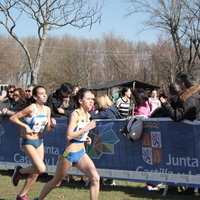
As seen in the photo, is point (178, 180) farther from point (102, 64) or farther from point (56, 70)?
point (56, 70)

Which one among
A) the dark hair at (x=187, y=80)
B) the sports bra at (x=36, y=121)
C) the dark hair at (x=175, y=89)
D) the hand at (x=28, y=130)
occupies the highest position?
the dark hair at (x=187, y=80)

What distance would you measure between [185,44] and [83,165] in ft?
66.9

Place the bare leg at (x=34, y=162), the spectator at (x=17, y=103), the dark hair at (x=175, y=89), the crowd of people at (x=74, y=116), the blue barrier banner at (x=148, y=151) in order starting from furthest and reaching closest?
1. the spectator at (x=17, y=103)
2. the dark hair at (x=175, y=89)
3. the blue barrier banner at (x=148, y=151)
4. the bare leg at (x=34, y=162)
5. the crowd of people at (x=74, y=116)

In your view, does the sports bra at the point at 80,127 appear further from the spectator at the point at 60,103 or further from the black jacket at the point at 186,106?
the spectator at the point at 60,103

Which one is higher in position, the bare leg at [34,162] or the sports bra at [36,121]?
the sports bra at [36,121]

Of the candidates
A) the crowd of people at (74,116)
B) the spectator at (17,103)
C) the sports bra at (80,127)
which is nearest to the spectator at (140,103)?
the crowd of people at (74,116)

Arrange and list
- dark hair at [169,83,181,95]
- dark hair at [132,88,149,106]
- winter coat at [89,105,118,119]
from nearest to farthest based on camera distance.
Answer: dark hair at [169,83,181,95]
dark hair at [132,88,149,106]
winter coat at [89,105,118,119]

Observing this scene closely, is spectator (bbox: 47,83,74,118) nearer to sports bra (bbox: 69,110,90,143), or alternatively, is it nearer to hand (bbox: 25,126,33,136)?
hand (bbox: 25,126,33,136)

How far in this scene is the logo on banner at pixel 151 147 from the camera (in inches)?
289

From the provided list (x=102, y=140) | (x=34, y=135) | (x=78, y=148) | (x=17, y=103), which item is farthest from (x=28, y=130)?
(x=17, y=103)

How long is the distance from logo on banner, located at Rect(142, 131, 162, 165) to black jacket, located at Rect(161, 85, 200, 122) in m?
0.71

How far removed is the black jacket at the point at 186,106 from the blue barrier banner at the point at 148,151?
263mm

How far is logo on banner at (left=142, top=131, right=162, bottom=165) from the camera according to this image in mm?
7344

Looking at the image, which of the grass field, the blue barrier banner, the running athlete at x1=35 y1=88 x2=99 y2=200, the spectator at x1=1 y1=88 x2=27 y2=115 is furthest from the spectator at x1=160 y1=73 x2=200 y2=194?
the spectator at x1=1 y1=88 x2=27 y2=115
